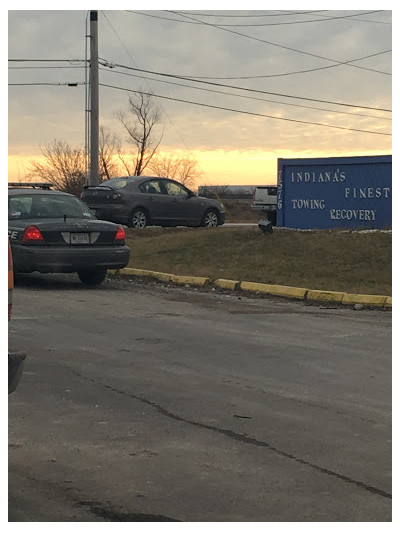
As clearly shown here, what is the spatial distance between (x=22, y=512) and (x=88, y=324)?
6965mm

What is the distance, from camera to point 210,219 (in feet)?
95.5

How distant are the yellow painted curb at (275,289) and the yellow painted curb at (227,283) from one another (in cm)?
11

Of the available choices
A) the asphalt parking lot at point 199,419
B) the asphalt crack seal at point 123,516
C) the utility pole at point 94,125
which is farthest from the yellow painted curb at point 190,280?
the utility pole at point 94,125

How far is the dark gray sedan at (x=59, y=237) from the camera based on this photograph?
1535 cm

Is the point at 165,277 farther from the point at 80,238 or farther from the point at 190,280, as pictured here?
the point at 80,238

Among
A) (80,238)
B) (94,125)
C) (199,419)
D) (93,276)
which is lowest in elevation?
(199,419)

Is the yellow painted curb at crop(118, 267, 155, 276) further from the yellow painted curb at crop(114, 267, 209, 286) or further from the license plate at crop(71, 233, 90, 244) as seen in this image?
the license plate at crop(71, 233, 90, 244)

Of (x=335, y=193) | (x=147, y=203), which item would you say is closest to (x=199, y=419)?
(x=335, y=193)

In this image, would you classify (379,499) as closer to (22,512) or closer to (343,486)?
(343,486)

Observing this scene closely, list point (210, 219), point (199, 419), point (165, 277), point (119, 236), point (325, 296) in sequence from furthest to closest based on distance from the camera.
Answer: point (210, 219) < point (165, 277) < point (119, 236) < point (325, 296) < point (199, 419)

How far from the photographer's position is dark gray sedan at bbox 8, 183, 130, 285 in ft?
50.4

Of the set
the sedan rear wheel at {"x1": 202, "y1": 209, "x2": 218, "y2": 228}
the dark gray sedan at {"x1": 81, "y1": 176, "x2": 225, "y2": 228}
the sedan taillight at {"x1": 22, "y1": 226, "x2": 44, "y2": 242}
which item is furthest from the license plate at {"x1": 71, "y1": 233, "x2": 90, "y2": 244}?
the sedan rear wheel at {"x1": 202, "y1": 209, "x2": 218, "y2": 228}

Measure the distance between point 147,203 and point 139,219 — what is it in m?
0.50

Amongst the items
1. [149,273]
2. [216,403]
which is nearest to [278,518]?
[216,403]
